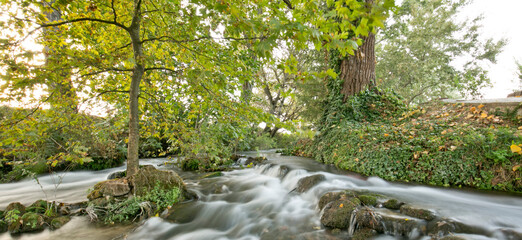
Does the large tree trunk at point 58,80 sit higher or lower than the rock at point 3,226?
higher

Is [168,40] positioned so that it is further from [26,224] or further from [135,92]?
[26,224]

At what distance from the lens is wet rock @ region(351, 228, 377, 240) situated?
9.91 ft

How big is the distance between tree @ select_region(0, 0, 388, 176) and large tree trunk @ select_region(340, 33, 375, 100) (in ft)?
17.5

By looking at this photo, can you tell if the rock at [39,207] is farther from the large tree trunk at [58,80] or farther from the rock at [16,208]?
the large tree trunk at [58,80]

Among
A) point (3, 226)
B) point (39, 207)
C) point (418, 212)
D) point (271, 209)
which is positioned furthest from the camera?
point (271, 209)

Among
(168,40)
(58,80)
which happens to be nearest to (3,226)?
(58,80)

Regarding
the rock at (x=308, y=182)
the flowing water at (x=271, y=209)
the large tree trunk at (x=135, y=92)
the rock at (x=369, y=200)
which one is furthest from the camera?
the rock at (x=308, y=182)

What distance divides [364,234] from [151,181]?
13.4 ft

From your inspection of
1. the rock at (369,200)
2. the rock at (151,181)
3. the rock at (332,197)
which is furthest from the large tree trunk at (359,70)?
the rock at (151,181)

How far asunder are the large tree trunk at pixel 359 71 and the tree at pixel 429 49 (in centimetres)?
708

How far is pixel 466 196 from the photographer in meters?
3.99

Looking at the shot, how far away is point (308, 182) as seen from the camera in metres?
5.23

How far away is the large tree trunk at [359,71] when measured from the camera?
27.8 feet

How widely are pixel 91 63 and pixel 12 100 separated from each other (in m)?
0.96
